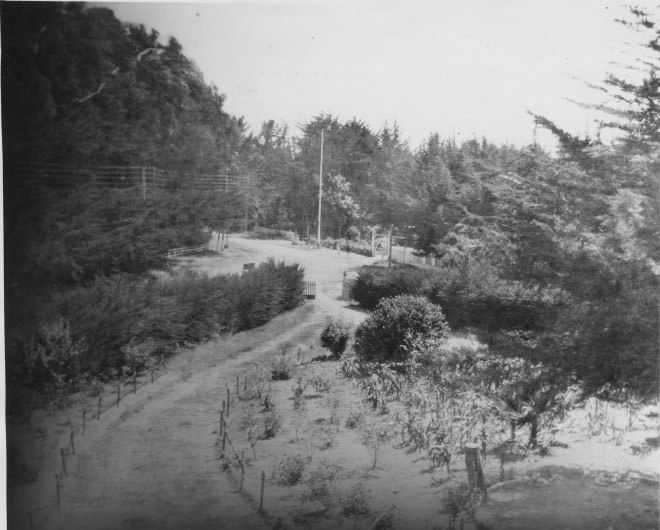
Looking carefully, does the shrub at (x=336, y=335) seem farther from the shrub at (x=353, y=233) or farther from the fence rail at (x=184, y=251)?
the fence rail at (x=184, y=251)

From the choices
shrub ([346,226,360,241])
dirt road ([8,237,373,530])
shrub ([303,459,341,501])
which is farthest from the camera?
shrub ([346,226,360,241])

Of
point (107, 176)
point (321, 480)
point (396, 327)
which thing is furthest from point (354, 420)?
point (107, 176)

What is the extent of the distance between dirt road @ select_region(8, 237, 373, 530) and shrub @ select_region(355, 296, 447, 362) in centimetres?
104

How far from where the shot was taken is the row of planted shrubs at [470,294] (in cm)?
375

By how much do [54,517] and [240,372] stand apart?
1559 millimetres

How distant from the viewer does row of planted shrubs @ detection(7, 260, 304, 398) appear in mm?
3482

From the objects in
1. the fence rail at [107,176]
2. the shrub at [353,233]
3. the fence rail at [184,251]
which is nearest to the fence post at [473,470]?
the shrub at [353,233]

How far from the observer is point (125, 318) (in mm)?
3578

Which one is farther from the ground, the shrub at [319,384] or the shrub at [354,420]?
the shrub at [319,384]

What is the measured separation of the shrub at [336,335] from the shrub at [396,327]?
107 mm

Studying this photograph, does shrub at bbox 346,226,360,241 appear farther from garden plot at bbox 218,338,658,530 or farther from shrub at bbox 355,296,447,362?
garden plot at bbox 218,338,658,530

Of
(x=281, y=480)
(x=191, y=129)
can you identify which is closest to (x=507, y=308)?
(x=281, y=480)

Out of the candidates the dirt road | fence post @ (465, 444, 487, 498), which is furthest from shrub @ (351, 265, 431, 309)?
fence post @ (465, 444, 487, 498)

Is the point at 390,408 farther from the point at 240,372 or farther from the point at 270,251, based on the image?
the point at 270,251
